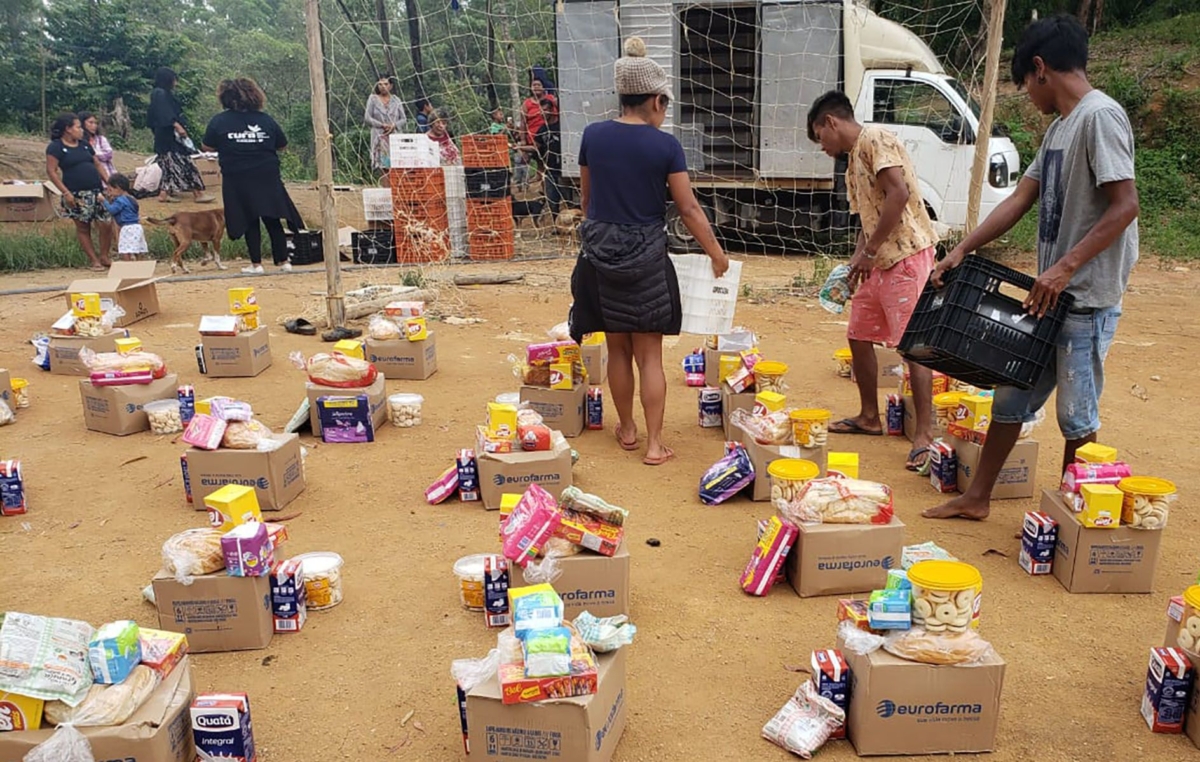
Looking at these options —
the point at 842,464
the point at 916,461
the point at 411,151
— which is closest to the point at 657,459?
the point at 916,461

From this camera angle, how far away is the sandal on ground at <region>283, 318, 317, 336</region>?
6.76m

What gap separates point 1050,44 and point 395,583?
2.88 m

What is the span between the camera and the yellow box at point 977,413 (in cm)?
369

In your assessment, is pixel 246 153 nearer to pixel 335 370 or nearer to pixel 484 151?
pixel 484 151

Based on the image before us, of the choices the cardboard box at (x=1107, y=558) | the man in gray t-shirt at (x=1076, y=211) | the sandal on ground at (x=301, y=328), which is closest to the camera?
the man in gray t-shirt at (x=1076, y=211)

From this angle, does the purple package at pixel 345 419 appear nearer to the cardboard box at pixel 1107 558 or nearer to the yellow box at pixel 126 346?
the yellow box at pixel 126 346

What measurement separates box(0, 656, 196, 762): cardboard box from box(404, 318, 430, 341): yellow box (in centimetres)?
357

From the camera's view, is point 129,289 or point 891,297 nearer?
point 891,297

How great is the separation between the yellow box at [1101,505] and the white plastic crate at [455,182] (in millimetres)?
8359

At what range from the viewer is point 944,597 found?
2.14 m

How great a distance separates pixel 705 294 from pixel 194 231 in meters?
7.09

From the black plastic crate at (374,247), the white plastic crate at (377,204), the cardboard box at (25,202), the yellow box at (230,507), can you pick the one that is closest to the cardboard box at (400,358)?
the yellow box at (230,507)

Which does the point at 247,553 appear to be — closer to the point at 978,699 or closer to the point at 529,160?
the point at 978,699

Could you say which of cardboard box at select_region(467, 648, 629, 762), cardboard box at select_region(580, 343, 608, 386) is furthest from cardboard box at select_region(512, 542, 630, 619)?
cardboard box at select_region(580, 343, 608, 386)
